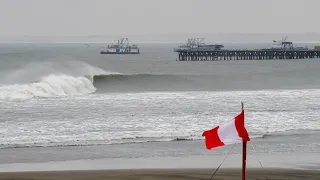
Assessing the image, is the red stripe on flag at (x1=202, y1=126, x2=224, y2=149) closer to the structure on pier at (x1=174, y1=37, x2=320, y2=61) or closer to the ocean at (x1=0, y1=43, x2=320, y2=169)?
the ocean at (x1=0, y1=43, x2=320, y2=169)

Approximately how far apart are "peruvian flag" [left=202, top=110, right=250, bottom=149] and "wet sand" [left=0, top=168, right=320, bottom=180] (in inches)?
251

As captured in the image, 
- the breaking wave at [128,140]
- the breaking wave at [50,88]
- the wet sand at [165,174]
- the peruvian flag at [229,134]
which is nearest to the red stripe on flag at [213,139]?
the peruvian flag at [229,134]

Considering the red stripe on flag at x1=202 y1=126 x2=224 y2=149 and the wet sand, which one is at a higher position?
the red stripe on flag at x1=202 y1=126 x2=224 y2=149

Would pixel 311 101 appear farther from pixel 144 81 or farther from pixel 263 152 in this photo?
pixel 144 81

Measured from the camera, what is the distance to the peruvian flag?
9930mm

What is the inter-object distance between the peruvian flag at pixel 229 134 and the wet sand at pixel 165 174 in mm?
6367

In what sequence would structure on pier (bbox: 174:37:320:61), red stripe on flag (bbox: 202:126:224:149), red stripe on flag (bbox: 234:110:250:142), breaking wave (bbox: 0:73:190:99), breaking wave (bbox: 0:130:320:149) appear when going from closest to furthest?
1. red stripe on flag (bbox: 234:110:250:142)
2. red stripe on flag (bbox: 202:126:224:149)
3. breaking wave (bbox: 0:130:320:149)
4. breaking wave (bbox: 0:73:190:99)
5. structure on pier (bbox: 174:37:320:61)

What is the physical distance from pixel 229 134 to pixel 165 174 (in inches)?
278

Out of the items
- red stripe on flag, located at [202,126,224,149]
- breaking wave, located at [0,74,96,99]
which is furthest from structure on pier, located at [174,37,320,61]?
red stripe on flag, located at [202,126,224,149]

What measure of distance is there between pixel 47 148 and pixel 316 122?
1094cm

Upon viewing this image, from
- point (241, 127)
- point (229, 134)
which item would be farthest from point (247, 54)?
point (241, 127)

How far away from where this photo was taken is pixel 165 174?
16984mm

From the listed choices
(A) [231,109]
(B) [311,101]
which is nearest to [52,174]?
(A) [231,109]

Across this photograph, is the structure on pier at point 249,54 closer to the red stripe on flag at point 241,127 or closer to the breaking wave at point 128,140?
the breaking wave at point 128,140
